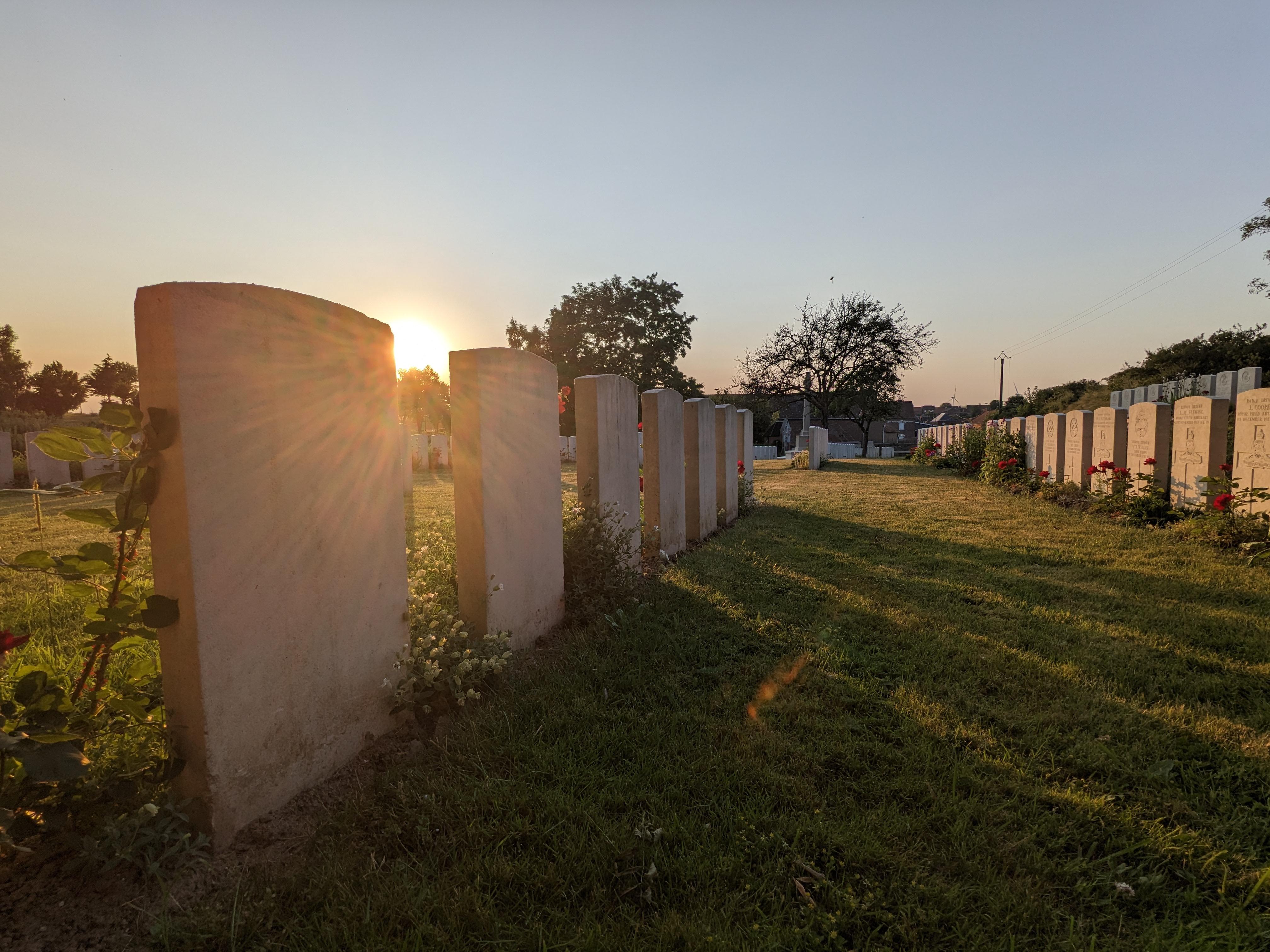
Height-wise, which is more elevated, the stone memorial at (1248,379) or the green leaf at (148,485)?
the stone memorial at (1248,379)

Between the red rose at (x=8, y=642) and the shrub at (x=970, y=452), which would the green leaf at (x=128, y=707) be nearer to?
the red rose at (x=8, y=642)

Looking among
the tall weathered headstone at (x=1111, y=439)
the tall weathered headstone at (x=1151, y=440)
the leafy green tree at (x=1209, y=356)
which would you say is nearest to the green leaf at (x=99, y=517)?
the tall weathered headstone at (x=1151, y=440)

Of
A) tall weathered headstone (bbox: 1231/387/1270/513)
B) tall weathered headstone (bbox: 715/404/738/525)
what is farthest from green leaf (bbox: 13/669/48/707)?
tall weathered headstone (bbox: 1231/387/1270/513)

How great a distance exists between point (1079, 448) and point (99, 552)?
11458mm

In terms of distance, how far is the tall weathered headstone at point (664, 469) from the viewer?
18.6 feet

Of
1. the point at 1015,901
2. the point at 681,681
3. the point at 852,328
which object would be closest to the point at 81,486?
the point at 681,681

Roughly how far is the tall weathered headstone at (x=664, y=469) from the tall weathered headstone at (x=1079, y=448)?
646 cm

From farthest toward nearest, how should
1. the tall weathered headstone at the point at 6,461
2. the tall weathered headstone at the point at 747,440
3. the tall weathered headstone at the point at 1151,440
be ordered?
the tall weathered headstone at the point at 6,461, the tall weathered headstone at the point at 747,440, the tall weathered headstone at the point at 1151,440

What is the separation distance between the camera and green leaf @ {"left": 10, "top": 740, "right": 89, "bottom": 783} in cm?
141

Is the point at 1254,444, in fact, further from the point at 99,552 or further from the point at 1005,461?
the point at 99,552

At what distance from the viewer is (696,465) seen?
22.3 ft

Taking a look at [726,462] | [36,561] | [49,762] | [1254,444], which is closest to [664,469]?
[726,462]

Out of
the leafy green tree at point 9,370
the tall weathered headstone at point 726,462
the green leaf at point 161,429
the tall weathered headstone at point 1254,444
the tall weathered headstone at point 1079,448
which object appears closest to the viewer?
the green leaf at point 161,429

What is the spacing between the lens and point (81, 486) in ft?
5.49
